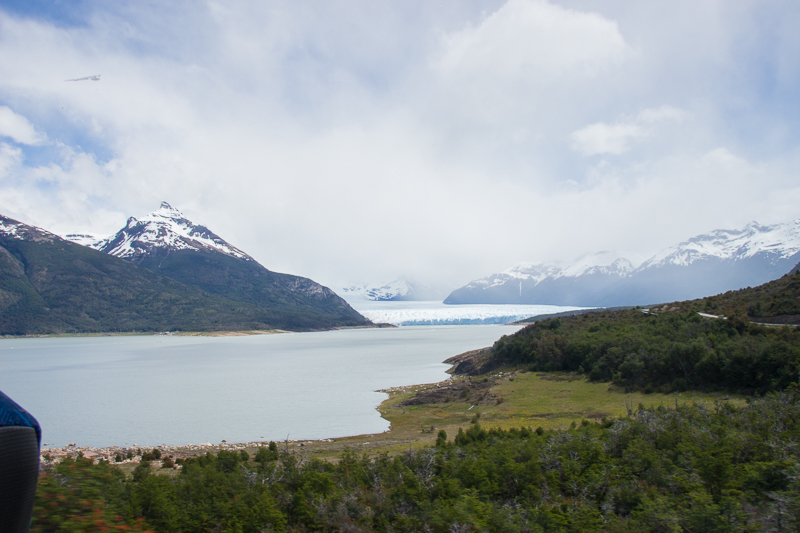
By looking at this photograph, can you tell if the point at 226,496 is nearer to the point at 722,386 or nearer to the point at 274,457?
the point at 274,457

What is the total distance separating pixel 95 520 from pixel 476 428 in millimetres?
16720

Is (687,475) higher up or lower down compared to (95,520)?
lower down

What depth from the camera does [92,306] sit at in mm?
177875

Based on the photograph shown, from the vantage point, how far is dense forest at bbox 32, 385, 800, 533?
694cm

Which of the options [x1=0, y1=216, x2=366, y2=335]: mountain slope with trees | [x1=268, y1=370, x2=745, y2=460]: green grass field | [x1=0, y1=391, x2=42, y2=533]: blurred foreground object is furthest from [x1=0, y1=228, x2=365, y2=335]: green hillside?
[x1=0, y1=391, x2=42, y2=533]: blurred foreground object

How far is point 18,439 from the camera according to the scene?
263 centimetres

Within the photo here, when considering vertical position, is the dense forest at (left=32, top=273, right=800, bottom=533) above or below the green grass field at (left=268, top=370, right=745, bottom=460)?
above

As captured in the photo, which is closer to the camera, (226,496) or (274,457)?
(226,496)

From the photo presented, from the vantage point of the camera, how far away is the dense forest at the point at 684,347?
23.6 metres

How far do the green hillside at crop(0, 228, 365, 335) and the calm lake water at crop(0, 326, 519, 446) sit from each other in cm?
9889

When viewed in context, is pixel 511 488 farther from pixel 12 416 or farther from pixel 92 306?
pixel 92 306

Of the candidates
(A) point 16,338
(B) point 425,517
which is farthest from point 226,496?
Result: (A) point 16,338

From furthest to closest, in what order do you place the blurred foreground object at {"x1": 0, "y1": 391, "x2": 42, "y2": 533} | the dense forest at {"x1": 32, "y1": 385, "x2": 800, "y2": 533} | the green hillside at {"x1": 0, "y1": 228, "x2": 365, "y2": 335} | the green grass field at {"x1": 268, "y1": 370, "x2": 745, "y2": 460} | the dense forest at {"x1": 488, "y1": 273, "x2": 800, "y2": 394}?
the green hillside at {"x1": 0, "y1": 228, "x2": 365, "y2": 335} < the dense forest at {"x1": 488, "y1": 273, "x2": 800, "y2": 394} < the green grass field at {"x1": 268, "y1": 370, "x2": 745, "y2": 460} < the dense forest at {"x1": 32, "y1": 385, "x2": 800, "y2": 533} < the blurred foreground object at {"x1": 0, "y1": 391, "x2": 42, "y2": 533}

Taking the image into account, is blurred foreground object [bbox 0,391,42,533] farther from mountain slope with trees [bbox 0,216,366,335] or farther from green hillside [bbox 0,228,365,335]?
green hillside [bbox 0,228,365,335]
